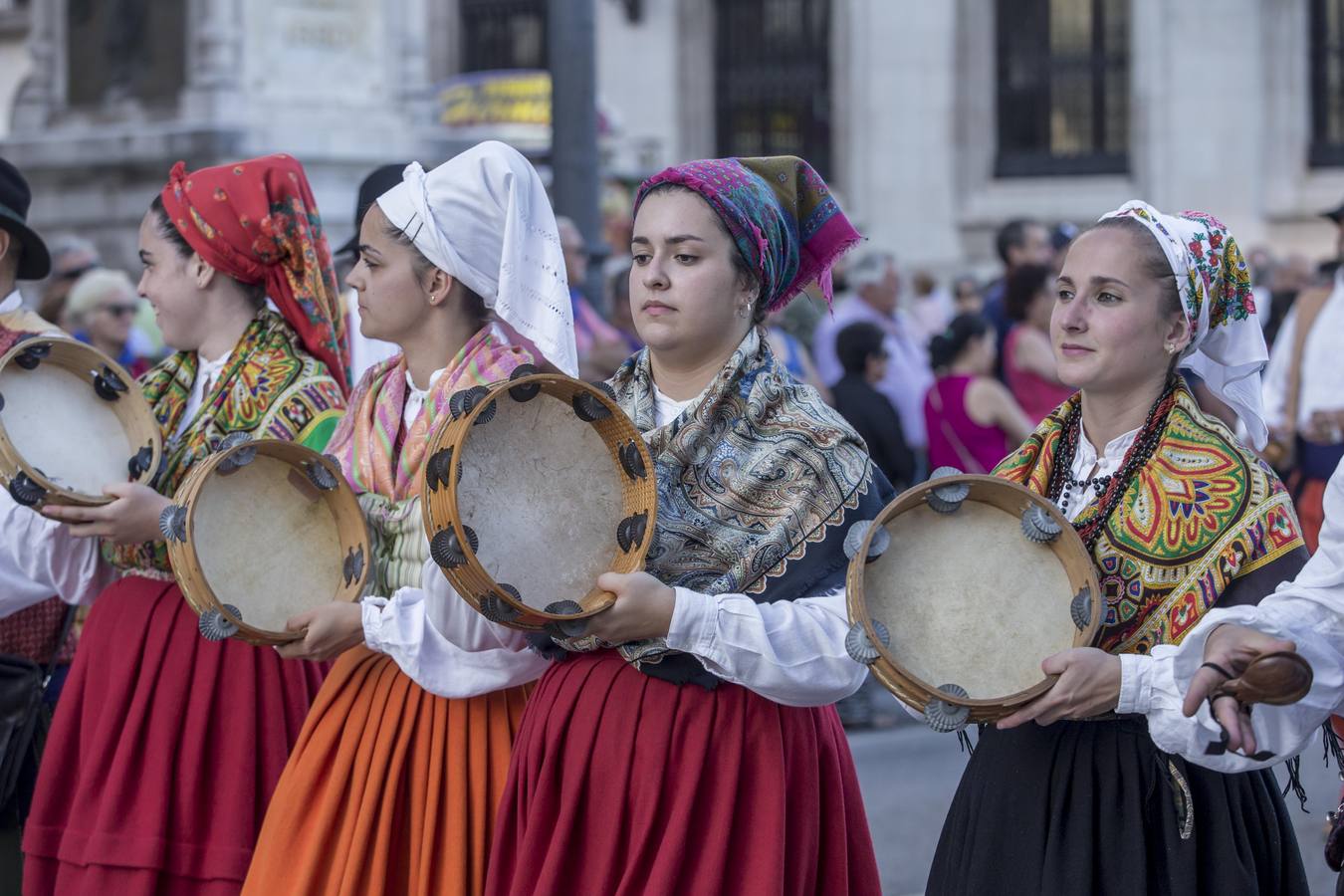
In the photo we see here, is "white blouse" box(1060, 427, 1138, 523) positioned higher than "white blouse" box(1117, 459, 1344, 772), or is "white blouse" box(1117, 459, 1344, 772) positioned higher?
"white blouse" box(1060, 427, 1138, 523)

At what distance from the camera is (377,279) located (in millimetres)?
3701

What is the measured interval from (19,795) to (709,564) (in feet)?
6.37

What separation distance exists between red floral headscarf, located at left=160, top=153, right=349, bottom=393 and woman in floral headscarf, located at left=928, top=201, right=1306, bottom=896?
1663 millimetres

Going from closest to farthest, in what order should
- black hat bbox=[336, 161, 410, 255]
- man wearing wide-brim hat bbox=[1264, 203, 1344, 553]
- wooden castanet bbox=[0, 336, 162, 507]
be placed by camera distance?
wooden castanet bbox=[0, 336, 162, 507]
black hat bbox=[336, 161, 410, 255]
man wearing wide-brim hat bbox=[1264, 203, 1344, 553]

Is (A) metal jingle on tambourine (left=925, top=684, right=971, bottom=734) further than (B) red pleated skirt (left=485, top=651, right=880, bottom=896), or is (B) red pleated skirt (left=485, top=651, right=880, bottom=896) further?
(B) red pleated skirt (left=485, top=651, right=880, bottom=896)

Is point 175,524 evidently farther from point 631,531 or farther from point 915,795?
point 915,795

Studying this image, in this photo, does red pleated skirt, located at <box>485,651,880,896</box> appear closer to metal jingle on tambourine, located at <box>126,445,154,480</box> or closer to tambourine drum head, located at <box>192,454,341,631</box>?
tambourine drum head, located at <box>192,454,341,631</box>

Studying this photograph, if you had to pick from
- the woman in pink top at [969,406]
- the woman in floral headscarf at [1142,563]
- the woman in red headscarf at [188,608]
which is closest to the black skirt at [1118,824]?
the woman in floral headscarf at [1142,563]

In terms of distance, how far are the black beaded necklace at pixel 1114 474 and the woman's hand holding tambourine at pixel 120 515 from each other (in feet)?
5.58

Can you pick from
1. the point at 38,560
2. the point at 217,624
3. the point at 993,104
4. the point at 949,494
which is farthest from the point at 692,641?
the point at 993,104

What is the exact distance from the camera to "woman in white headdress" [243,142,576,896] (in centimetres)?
346

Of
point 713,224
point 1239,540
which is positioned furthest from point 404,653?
point 1239,540

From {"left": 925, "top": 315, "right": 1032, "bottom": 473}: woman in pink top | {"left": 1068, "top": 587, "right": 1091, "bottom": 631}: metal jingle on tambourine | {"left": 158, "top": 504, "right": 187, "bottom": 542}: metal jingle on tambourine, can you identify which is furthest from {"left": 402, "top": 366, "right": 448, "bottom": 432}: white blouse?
{"left": 925, "top": 315, "right": 1032, "bottom": 473}: woman in pink top

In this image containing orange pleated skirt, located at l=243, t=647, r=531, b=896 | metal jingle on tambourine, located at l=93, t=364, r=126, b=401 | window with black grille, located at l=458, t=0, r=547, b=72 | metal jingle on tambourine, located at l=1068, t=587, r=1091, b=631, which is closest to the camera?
metal jingle on tambourine, located at l=1068, t=587, r=1091, b=631
